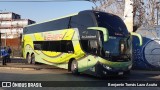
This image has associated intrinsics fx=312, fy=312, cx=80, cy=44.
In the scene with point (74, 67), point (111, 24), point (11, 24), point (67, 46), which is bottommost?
point (74, 67)

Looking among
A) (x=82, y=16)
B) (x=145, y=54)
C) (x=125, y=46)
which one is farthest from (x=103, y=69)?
(x=145, y=54)

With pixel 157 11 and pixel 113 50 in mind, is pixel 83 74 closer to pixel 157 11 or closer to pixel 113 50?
pixel 113 50

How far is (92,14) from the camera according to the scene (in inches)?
667

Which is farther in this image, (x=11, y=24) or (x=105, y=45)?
(x=11, y=24)

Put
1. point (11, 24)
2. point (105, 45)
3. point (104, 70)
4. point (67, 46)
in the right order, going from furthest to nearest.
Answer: point (11, 24)
point (67, 46)
point (105, 45)
point (104, 70)

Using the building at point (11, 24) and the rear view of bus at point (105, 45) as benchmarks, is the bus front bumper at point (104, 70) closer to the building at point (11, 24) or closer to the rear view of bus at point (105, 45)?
the rear view of bus at point (105, 45)

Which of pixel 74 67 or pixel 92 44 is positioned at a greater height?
pixel 92 44

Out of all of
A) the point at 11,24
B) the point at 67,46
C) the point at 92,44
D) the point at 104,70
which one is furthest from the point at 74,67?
the point at 11,24

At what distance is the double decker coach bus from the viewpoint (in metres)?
16.1

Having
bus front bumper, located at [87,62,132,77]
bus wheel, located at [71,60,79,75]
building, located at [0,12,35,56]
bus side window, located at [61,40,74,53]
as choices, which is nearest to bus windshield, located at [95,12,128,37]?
bus front bumper, located at [87,62,132,77]

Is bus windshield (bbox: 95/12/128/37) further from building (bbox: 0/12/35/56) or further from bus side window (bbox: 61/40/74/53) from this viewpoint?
building (bbox: 0/12/35/56)

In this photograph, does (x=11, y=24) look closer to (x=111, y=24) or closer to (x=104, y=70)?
(x=111, y=24)

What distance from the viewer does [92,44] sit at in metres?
16.6

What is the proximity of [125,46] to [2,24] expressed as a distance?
205 ft
